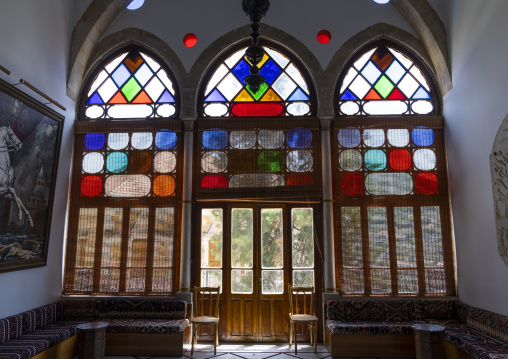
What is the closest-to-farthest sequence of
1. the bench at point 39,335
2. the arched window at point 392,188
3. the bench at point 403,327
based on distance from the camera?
the bench at point 39,335, the bench at point 403,327, the arched window at point 392,188

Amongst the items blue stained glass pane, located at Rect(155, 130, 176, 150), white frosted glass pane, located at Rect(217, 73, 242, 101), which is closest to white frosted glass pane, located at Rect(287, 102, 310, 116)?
white frosted glass pane, located at Rect(217, 73, 242, 101)

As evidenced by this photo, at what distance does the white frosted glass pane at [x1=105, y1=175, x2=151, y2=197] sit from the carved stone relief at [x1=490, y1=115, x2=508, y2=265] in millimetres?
4796

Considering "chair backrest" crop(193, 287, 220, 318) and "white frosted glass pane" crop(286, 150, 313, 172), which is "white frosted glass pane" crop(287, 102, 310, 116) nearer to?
"white frosted glass pane" crop(286, 150, 313, 172)

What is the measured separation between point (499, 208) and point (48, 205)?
5830 millimetres

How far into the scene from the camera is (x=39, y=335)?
14.9ft

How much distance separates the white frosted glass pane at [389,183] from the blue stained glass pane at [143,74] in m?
3.98

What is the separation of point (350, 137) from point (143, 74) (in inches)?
142

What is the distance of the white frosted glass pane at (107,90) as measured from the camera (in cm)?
646

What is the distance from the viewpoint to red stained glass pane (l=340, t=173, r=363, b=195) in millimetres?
5938

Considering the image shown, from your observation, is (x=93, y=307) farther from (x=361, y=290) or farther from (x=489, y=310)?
(x=489, y=310)

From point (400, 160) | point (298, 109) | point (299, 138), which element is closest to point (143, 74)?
point (298, 109)

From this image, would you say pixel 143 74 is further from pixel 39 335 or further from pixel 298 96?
pixel 39 335

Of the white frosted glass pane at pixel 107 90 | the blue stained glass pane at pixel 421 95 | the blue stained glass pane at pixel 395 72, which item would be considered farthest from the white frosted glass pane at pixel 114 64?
the blue stained glass pane at pixel 421 95

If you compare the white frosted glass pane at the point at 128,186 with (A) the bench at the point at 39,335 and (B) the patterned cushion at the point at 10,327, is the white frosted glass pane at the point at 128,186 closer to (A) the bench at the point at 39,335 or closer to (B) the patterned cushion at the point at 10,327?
(A) the bench at the point at 39,335
